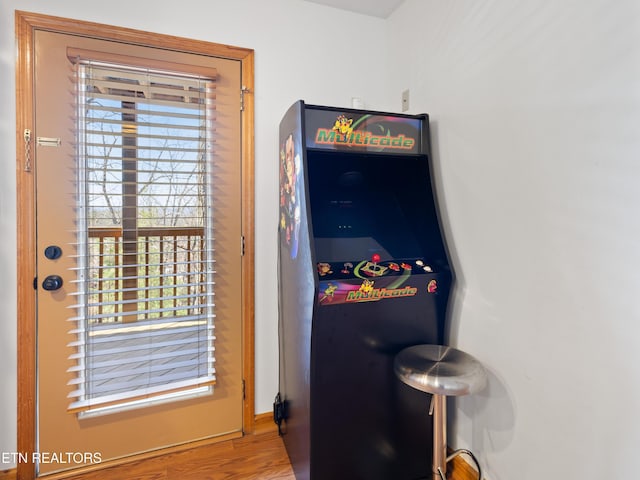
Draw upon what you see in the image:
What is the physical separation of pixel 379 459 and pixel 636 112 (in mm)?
1592

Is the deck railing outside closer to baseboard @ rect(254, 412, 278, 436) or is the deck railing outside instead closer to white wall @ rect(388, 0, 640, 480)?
baseboard @ rect(254, 412, 278, 436)

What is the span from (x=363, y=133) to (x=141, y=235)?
48.7 inches

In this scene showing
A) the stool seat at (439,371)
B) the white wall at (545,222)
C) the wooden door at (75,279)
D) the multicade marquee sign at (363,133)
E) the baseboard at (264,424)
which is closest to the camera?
the white wall at (545,222)

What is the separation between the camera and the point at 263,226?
190cm

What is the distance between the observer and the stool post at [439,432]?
129 cm

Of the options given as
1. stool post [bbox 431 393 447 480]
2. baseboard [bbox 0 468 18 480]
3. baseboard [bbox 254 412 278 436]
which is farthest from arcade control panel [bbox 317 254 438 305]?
baseboard [bbox 0 468 18 480]

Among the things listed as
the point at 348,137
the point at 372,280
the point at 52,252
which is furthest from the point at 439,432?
the point at 52,252

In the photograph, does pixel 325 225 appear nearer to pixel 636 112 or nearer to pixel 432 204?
pixel 432 204

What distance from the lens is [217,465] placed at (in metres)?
1.67

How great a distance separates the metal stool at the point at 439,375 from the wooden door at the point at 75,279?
103cm

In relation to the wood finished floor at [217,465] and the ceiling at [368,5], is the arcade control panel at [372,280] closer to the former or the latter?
the wood finished floor at [217,465]

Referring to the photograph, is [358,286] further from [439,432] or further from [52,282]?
[52,282]

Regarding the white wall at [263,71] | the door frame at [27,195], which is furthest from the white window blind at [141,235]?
the white wall at [263,71]

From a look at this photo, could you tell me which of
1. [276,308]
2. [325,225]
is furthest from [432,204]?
[276,308]
